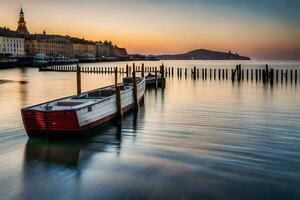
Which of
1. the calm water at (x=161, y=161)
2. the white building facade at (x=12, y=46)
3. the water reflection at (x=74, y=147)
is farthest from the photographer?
the white building facade at (x=12, y=46)

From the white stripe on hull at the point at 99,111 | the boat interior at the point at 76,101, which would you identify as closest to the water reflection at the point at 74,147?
the white stripe on hull at the point at 99,111

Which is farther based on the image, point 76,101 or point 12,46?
point 12,46

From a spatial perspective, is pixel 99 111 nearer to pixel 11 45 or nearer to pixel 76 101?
pixel 76 101

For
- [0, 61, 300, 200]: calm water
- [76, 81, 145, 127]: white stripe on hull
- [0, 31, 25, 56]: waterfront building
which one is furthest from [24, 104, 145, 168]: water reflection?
[0, 31, 25, 56]: waterfront building

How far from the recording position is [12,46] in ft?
550

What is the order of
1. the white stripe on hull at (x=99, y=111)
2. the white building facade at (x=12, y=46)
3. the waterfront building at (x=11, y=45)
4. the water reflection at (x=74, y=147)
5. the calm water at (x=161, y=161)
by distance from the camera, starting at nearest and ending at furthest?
the calm water at (x=161, y=161)
the water reflection at (x=74, y=147)
the white stripe on hull at (x=99, y=111)
the white building facade at (x=12, y=46)
the waterfront building at (x=11, y=45)

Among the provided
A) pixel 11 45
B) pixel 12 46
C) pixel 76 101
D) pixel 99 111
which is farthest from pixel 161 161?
pixel 12 46

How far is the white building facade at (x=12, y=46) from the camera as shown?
16152cm

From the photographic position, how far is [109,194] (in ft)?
32.3

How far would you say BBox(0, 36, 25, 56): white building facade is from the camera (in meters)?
162

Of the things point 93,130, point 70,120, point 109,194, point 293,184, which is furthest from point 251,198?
point 93,130

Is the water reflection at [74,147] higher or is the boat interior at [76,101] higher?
the boat interior at [76,101]

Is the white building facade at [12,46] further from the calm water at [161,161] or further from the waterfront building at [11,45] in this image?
the calm water at [161,161]

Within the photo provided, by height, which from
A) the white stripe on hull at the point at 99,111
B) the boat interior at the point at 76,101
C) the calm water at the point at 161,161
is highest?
the boat interior at the point at 76,101
